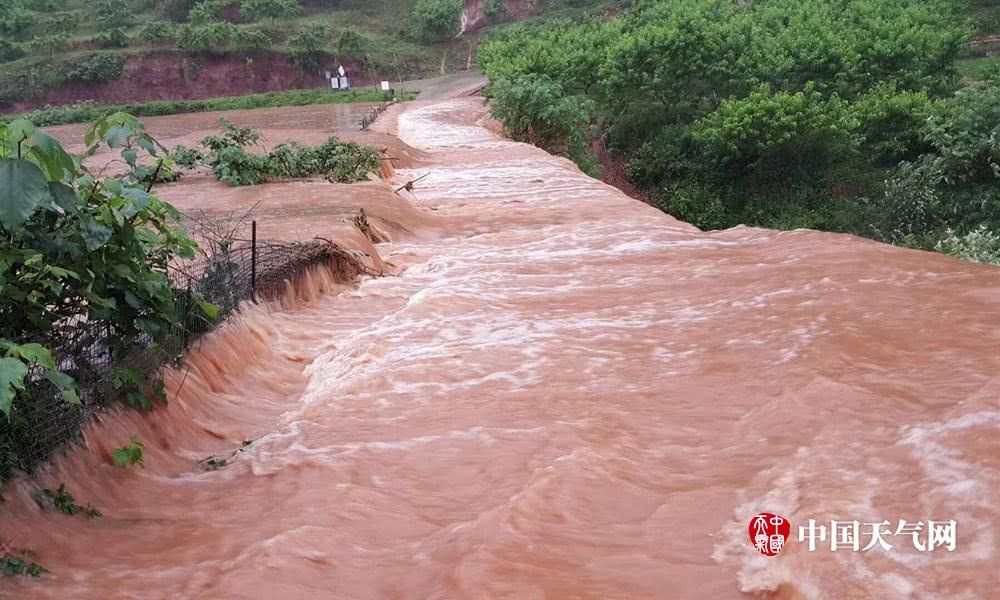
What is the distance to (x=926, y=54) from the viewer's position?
2666 cm

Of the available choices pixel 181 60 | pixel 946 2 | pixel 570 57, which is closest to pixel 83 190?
pixel 570 57

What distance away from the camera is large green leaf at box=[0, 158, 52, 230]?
3.60 metres

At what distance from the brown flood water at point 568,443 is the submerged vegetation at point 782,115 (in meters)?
13.9

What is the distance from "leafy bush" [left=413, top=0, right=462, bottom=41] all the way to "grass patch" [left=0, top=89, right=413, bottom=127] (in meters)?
11.1

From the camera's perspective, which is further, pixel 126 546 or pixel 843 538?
pixel 126 546

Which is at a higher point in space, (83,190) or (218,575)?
(83,190)

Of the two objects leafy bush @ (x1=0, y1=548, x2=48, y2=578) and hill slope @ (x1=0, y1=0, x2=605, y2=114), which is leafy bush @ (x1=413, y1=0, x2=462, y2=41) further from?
leafy bush @ (x1=0, y1=548, x2=48, y2=578)

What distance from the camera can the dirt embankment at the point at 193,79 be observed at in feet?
158

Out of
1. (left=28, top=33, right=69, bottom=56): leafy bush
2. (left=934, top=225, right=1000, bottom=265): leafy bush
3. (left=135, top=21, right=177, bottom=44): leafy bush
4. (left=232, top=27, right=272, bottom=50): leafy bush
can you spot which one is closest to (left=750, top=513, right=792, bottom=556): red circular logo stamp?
(left=934, top=225, right=1000, bottom=265): leafy bush

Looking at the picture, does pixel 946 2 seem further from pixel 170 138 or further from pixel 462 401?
pixel 462 401

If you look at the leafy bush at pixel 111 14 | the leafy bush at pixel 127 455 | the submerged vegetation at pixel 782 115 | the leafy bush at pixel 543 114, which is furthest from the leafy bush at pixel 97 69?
the leafy bush at pixel 127 455

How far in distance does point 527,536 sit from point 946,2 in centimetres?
3516

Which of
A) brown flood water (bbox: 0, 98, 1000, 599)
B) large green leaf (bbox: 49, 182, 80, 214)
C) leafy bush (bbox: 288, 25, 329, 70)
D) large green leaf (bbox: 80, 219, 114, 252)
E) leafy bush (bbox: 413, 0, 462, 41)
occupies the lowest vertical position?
brown flood water (bbox: 0, 98, 1000, 599)

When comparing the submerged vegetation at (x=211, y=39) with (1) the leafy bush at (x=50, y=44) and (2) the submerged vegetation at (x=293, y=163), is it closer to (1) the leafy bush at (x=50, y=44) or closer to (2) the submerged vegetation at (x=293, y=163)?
(1) the leafy bush at (x=50, y=44)
